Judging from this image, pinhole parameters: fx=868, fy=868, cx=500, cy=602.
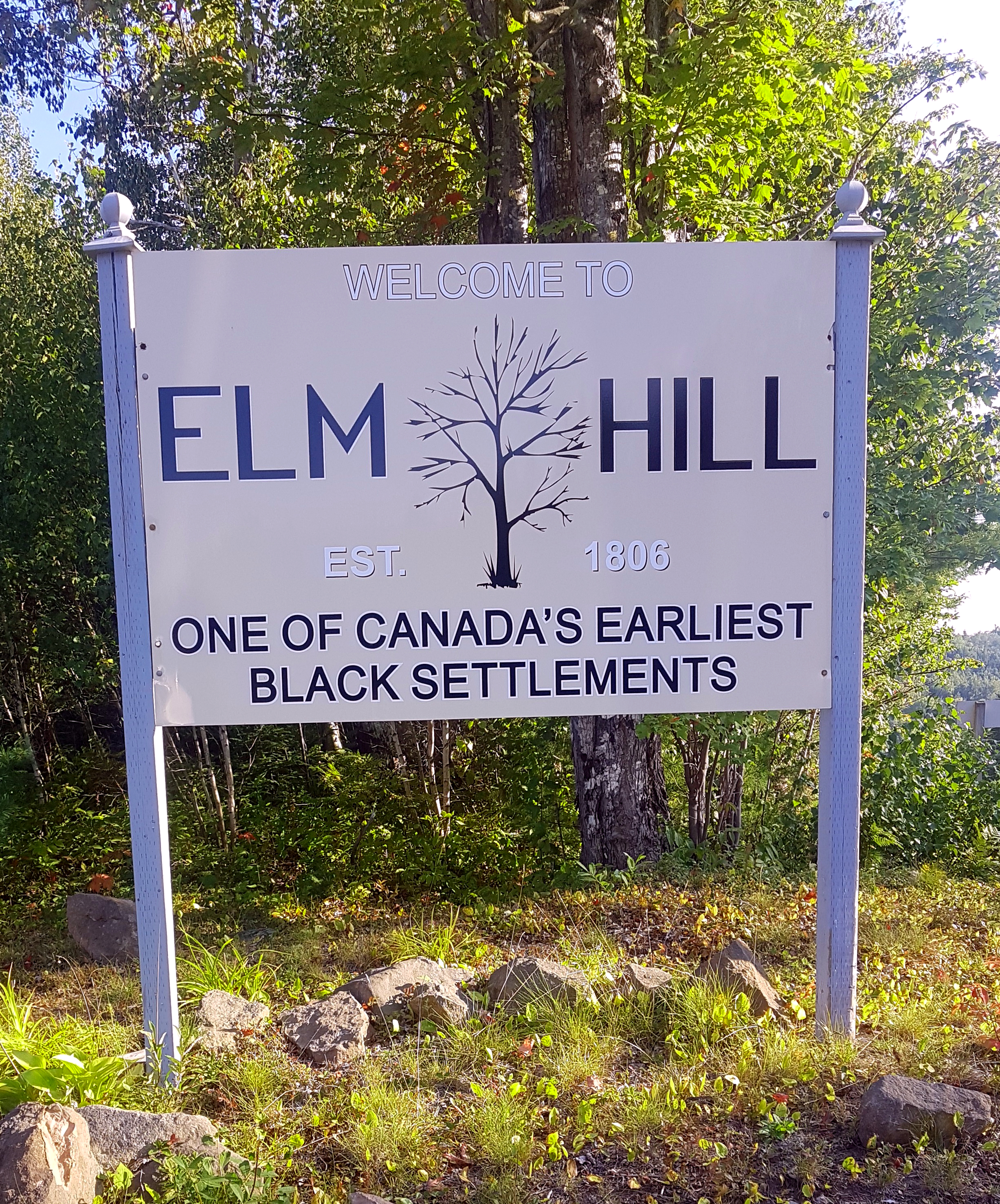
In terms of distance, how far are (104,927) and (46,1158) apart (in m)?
2.64

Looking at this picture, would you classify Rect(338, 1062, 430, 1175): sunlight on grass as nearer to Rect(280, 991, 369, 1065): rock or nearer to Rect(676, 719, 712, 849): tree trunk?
Rect(280, 991, 369, 1065): rock

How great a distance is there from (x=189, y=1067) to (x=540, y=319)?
2.89 metres

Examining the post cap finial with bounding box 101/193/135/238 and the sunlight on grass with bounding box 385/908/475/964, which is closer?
the post cap finial with bounding box 101/193/135/238

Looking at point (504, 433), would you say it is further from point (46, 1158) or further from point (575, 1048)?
point (46, 1158)

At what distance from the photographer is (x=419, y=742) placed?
6.79 metres

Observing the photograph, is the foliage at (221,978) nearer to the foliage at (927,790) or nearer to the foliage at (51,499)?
the foliage at (51,499)

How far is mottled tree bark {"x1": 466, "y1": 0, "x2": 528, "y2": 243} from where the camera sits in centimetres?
566

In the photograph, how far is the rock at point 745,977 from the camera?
331 centimetres

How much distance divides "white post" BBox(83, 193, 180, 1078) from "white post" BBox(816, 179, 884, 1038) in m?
2.37

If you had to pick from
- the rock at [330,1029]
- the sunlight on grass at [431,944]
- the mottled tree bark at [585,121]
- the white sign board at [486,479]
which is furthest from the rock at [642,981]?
the mottled tree bark at [585,121]

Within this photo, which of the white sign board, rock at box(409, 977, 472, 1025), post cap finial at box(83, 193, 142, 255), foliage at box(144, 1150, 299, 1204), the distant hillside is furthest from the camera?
the distant hillside

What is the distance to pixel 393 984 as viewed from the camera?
11.6 ft

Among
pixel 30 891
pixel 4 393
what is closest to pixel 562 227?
pixel 4 393

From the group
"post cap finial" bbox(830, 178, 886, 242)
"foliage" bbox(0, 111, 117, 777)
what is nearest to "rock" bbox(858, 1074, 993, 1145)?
"post cap finial" bbox(830, 178, 886, 242)
